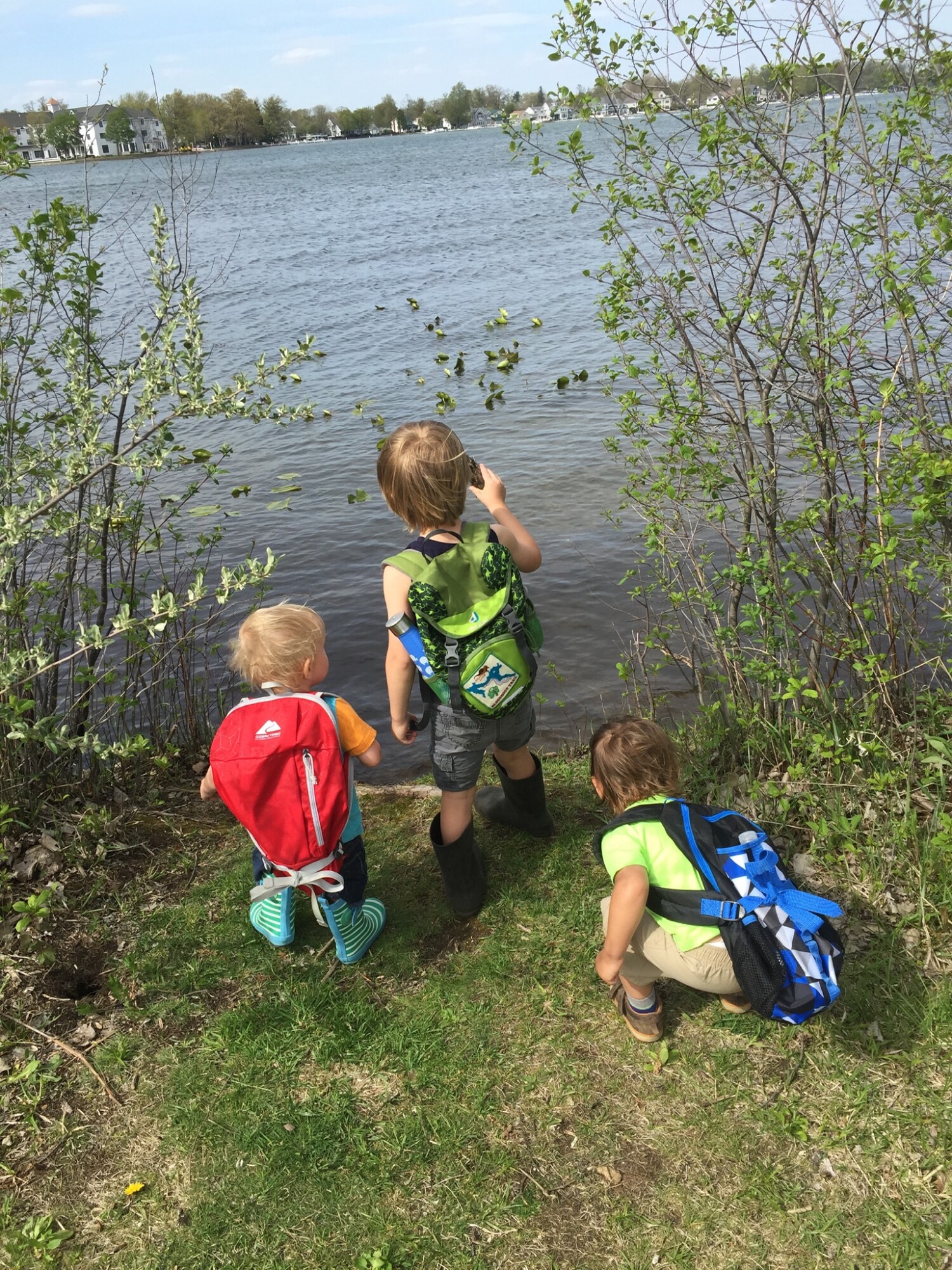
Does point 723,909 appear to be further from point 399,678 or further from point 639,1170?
point 399,678

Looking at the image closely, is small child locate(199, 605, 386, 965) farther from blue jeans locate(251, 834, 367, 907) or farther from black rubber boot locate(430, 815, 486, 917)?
black rubber boot locate(430, 815, 486, 917)

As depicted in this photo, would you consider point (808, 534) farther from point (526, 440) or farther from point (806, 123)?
point (526, 440)

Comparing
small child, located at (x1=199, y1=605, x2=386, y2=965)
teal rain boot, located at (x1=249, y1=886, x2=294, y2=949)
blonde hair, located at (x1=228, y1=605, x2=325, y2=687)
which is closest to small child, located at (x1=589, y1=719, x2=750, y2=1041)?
small child, located at (x1=199, y1=605, x2=386, y2=965)

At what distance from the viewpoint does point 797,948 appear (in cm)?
262

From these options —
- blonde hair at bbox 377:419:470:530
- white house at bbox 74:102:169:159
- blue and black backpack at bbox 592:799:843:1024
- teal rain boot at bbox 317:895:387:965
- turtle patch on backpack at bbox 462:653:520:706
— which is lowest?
teal rain boot at bbox 317:895:387:965

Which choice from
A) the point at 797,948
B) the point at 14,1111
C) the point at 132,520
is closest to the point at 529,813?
the point at 797,948

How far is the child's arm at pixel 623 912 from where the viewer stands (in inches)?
107

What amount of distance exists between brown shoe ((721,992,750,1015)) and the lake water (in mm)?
2719

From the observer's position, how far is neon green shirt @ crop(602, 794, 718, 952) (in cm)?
274

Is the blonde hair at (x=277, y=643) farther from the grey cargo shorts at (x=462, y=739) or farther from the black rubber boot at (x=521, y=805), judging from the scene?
the black rubber boot at (x=521, y=805)

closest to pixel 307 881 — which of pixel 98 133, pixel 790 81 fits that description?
pixel 790 81

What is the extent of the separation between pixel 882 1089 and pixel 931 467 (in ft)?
→ 6.21

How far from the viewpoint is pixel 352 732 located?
3.23 m

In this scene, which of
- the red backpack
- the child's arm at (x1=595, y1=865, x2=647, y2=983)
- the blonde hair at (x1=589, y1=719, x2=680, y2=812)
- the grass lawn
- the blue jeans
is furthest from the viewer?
the blue jeans
